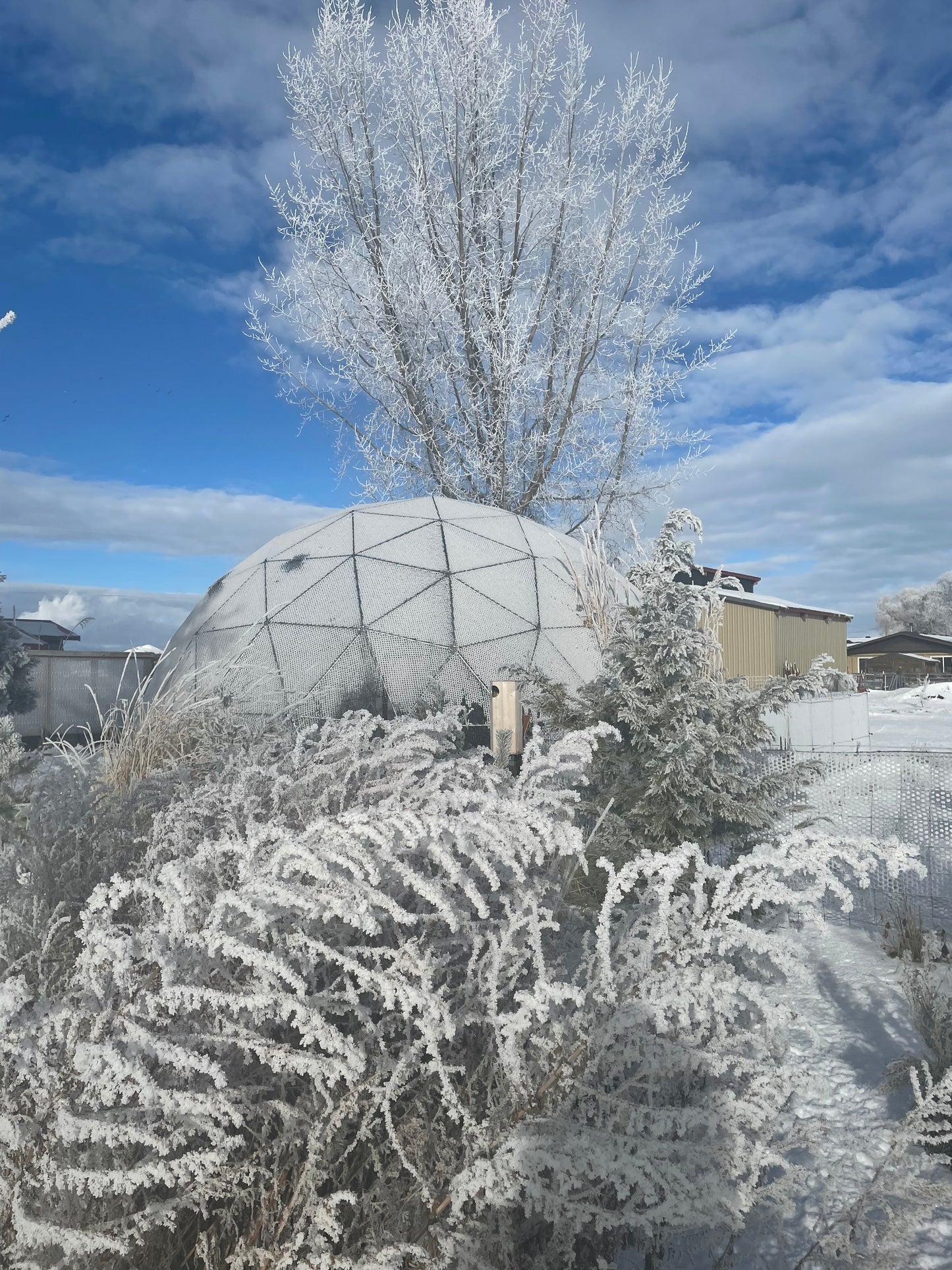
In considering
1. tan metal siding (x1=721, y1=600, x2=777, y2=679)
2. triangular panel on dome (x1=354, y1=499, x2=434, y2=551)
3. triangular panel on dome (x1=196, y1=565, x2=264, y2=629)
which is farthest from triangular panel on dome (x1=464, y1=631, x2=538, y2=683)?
tan metal siding (x1=721, y1=600, x2=777, y2=679)

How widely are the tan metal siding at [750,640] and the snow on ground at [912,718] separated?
260 cm

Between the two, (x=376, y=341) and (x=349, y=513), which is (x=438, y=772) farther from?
(x=376, y=341)

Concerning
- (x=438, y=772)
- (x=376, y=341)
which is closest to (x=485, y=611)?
(x=438, y=772)

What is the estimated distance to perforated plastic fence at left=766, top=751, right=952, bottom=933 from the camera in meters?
4.86

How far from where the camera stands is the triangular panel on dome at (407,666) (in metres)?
6.66

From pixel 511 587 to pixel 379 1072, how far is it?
19.0 feet

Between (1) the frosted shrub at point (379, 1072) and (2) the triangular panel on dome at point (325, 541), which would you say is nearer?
(1) the frosted shrub at point (379, 1072)

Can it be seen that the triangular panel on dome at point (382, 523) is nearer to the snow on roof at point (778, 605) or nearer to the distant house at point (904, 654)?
the snow on roof at point (778, 605)

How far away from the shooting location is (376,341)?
14773 millimetres

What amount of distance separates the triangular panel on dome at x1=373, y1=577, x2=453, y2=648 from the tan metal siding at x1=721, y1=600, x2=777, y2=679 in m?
12.2

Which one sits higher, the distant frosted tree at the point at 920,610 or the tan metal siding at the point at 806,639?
the distant frosted tree at the point at 920,610

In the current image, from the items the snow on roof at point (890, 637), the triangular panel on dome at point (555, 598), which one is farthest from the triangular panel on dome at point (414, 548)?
the snow on roof at point (890, 637)

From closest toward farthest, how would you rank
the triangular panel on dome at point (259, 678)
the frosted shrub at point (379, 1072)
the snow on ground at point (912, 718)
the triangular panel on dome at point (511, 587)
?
the frosted shrub at point (379, 1072), the triangular panel on dome at point (259, 678), the triangular panel on dome at point (511, 587), the snow on ground at point (912, 718)

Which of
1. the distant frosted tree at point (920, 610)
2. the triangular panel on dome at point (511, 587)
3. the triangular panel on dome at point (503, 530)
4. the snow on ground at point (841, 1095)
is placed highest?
the distant frosted tree at point (920, 610)
